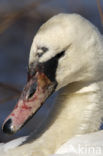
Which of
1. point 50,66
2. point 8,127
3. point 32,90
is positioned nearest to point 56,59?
point 50,66

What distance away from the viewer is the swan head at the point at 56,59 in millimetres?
3014

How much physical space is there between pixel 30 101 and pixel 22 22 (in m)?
3.74

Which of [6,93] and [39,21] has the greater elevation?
[6,93]

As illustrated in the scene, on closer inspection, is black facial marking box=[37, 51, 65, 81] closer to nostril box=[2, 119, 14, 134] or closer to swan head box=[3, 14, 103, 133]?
swan head box=[3, 14, 103, 133]

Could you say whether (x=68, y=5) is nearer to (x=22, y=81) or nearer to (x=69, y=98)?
(x=22, y=81)

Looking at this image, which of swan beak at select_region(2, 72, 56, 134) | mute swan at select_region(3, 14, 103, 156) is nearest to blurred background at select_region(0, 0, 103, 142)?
mute swan at select_region(3, 14, 103, 156)

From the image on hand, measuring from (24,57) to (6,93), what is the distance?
80 centimetres

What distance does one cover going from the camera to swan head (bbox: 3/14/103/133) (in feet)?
9.89

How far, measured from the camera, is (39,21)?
655 cm

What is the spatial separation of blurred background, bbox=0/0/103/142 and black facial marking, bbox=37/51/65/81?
2.34 m

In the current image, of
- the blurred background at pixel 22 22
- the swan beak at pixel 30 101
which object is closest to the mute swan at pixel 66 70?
the swan beak at pixel 30 101

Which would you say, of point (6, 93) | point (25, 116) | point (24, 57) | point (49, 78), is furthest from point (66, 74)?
point (24, 57)

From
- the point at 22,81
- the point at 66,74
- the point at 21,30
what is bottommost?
the point at 21,30

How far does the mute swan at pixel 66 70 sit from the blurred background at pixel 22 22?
2.18 metres
